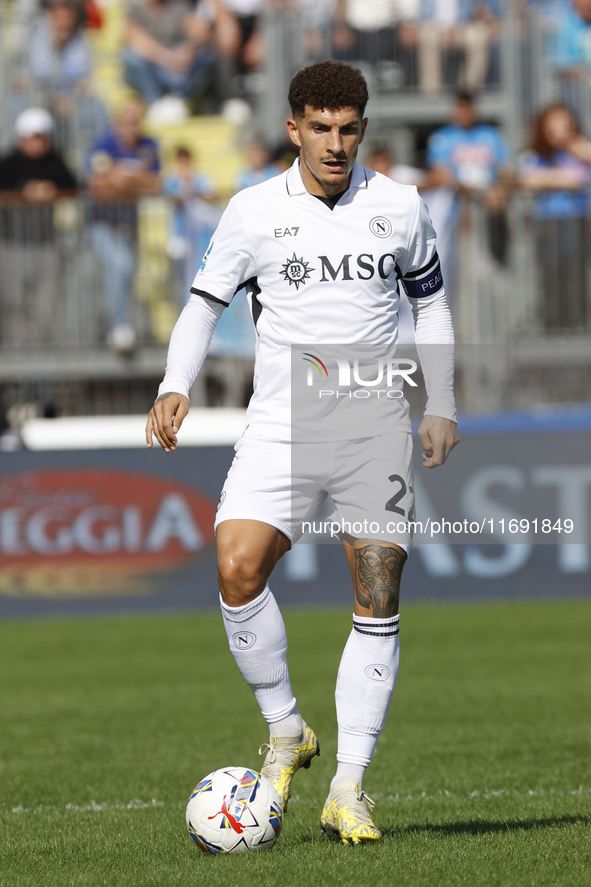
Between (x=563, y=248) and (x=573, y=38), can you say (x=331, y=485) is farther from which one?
(x=573, y=38)

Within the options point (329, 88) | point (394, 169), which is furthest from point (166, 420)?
point (394, 169)

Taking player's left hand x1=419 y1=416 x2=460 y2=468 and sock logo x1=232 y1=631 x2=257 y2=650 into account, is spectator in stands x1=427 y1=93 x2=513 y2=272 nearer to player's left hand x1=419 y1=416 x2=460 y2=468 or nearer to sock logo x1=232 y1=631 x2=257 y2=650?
player's left hand x1=419 y1=416 x2=460 y2=468

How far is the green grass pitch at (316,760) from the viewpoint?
409cm

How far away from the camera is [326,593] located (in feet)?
37.4

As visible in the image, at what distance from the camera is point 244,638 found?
453 centimetres

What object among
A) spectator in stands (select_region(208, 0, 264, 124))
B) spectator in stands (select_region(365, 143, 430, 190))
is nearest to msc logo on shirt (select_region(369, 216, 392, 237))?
spectator in stands (select_region(365, 143, 430, 190))

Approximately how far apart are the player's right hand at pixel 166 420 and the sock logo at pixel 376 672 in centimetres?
99

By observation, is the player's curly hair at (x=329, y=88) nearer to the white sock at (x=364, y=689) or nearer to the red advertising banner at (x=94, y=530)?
the white sock at (x=364, y=689)

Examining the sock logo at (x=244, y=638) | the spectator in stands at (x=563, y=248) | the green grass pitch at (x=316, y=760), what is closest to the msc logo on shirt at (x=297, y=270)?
the sock logo at (x=244, y=638)

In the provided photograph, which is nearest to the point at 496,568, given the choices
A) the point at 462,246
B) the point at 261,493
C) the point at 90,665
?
the point at 462,246

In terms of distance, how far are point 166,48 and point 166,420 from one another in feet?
37.7

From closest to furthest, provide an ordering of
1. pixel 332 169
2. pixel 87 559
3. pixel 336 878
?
pixel 336 878 → pixel 332 169 → pixel 87 559

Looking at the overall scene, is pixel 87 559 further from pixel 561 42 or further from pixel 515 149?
pixel 561 42

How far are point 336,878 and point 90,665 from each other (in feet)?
18.9
